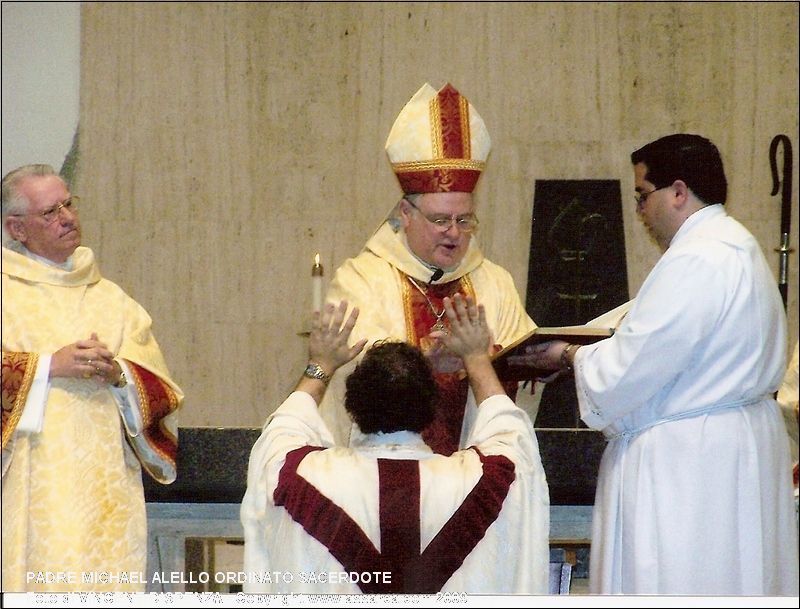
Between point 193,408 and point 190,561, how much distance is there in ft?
4.53

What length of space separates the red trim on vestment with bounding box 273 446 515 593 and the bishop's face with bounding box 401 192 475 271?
4.56 feet

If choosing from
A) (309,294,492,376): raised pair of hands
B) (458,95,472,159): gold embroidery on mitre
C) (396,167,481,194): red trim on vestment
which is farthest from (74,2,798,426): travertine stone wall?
(309,294,492,376): raised pair of hands

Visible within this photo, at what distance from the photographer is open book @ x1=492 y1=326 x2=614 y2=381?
4.93m

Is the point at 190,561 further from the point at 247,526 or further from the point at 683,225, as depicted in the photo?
the point at 683,225

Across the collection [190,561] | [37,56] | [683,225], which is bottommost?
[190,561]

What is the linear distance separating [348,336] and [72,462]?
1208mm

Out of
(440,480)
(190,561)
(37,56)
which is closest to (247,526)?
(440,480)

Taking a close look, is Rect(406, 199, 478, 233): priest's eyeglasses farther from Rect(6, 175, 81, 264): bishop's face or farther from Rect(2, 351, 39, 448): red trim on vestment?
Rect(2, 351, 39, 448): red trim on vestment

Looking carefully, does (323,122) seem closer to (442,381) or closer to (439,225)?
(439,225)

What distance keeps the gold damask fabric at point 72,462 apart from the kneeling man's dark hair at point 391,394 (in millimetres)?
1382

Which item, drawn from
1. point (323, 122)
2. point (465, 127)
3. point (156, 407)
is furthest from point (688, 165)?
point (323, 122)

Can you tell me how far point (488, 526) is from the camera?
436cm

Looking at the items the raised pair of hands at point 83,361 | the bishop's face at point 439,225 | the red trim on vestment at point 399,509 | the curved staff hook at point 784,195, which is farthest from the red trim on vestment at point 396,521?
the curved staff hook at point 784,195

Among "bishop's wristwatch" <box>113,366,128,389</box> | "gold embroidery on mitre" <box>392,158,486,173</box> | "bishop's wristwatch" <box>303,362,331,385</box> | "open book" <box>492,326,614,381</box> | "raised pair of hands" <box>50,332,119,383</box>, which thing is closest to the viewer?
"bishop's wristwatch" <box>303,362,331,385</box>
